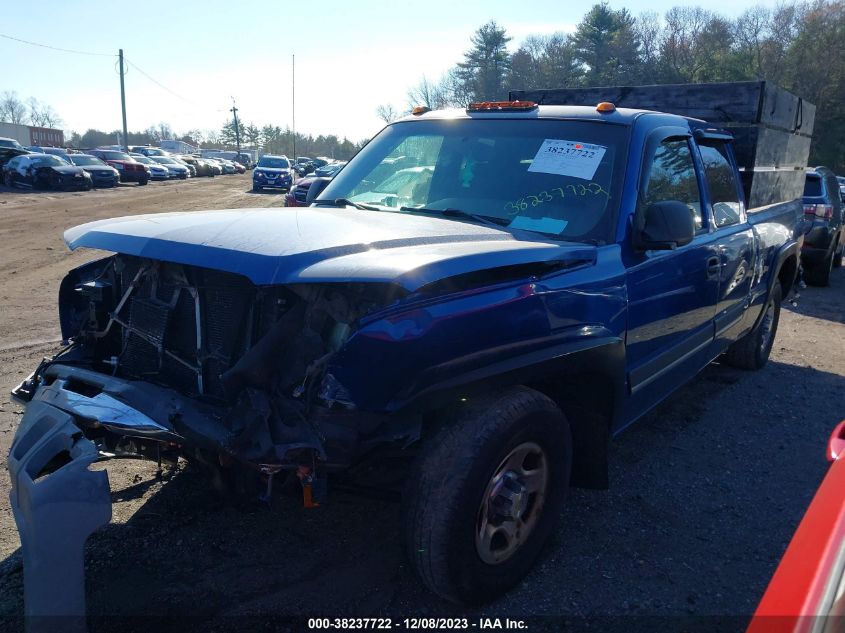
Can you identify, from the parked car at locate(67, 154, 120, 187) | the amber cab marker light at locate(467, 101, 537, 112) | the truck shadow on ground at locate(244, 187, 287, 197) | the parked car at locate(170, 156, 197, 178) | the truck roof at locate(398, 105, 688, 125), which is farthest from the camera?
the parked car at locate(170, 156, 197, 178)

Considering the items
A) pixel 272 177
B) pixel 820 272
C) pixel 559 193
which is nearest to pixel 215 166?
pixel 272 177

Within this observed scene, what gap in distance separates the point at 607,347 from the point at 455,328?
37.1 inches

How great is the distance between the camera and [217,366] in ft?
9.17

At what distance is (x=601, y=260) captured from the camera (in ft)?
10.2

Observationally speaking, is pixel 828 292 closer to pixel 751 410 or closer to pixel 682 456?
pixel 751 410

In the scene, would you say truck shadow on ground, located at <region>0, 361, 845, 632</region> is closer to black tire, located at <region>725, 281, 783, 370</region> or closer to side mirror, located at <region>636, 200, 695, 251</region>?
side mirror, located at <region>636, 200, 695, 251</region>

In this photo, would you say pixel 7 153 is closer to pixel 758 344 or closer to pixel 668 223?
pixel 758 344

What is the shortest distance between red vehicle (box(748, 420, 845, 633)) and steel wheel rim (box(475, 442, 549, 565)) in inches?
46.6

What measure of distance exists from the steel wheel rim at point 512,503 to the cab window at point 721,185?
91.3 inches

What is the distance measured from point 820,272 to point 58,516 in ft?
39.4

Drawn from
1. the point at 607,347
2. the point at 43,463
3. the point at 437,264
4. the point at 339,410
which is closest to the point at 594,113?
the point at 607,347

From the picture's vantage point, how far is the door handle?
4.08m

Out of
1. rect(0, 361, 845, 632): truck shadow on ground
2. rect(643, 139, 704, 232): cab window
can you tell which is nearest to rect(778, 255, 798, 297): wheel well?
rect(0, 361, 845, 632): truck shadow on ground

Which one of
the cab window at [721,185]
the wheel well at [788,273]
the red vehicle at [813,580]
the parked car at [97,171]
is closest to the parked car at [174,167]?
the parked car at [97,171]
